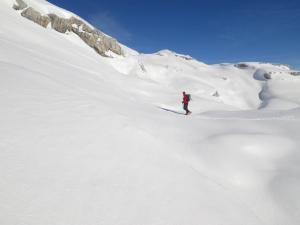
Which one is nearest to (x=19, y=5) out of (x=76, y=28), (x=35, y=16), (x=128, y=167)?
(x=35, y=16)

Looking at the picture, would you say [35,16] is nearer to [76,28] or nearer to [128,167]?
[76,28]

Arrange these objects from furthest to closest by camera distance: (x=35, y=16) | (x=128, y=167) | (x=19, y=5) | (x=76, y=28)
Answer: (x=76, y=28), (x=35, y=16), (x=19, y=5), (x=128, y=167)

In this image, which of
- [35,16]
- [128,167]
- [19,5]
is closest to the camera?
[128,167]

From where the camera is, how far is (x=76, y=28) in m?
40.8

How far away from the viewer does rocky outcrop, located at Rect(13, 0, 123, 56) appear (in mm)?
34438

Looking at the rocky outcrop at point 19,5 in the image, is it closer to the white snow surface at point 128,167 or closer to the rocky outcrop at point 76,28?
the rocky outcrop at point 76,28

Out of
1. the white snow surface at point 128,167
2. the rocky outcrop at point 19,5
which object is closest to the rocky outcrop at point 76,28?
the rocky outcrop at point 19,5

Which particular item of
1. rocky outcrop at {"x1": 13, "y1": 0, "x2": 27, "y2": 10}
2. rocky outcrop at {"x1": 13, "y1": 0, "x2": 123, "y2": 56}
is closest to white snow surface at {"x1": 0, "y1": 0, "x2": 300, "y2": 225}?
rocky outcrop at {"x1": 13, "y1": 0, "x2": 123, "y2": 56}

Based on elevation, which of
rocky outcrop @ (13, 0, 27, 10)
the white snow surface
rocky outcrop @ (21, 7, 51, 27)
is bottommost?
the white snow surface

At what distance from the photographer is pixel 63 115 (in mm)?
4887

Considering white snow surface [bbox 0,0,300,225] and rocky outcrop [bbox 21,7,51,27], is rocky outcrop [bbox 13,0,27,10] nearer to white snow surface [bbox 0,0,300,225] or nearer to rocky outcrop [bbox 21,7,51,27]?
rocky outcrop [bbox 21,7,51,27]

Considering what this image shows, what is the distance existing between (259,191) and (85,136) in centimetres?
359

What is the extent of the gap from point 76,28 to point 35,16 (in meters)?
7.30

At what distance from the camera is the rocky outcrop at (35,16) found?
111ft
